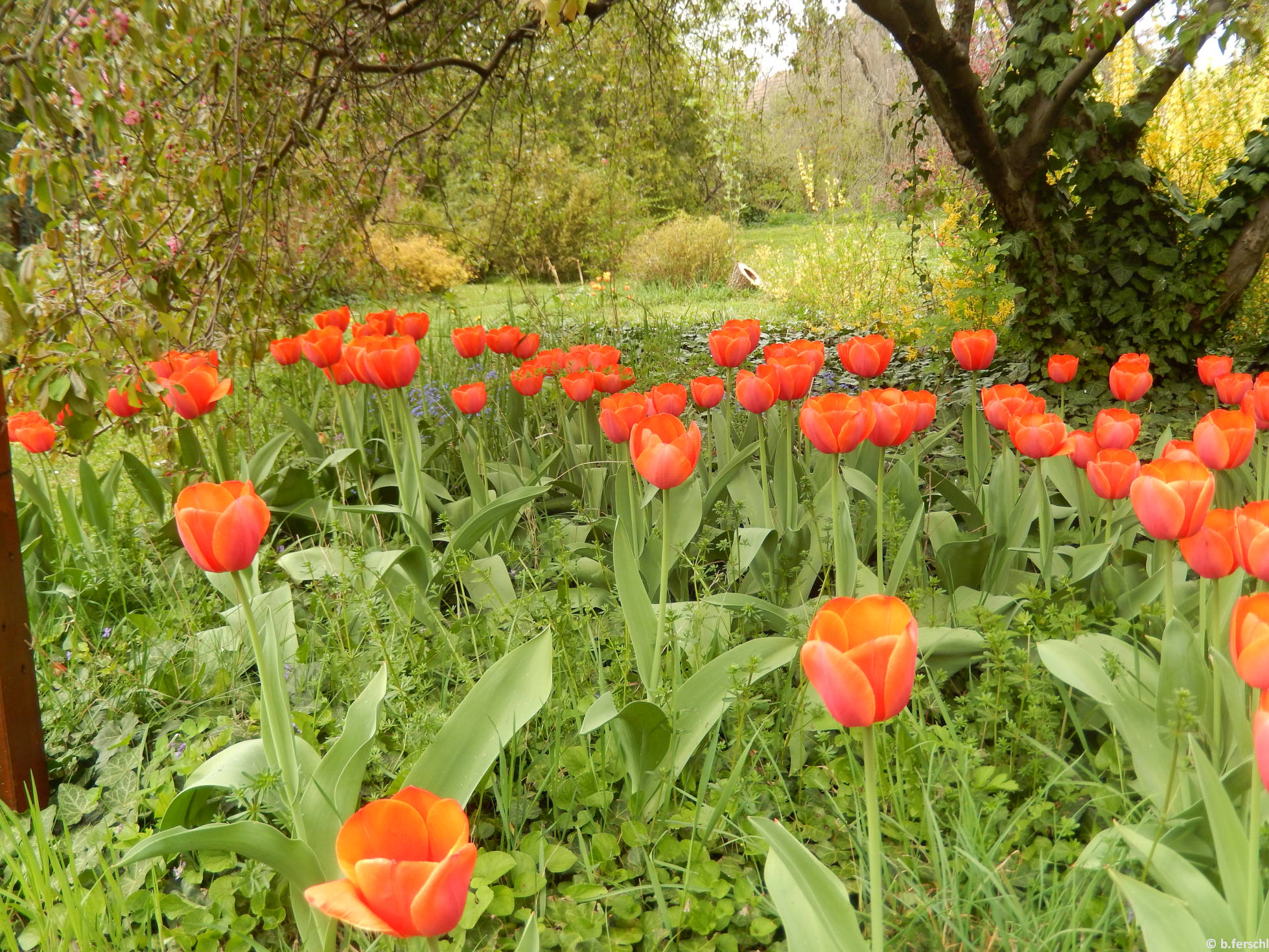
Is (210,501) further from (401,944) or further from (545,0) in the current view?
(545,0)

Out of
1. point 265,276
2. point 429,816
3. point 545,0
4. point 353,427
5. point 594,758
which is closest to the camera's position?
point 429,816

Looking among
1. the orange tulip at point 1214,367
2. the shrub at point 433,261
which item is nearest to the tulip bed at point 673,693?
the orange tulip at point 1214,367

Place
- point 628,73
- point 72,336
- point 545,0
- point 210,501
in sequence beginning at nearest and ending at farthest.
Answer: point 210,501
point 545,0
point 72,336
point 628,73

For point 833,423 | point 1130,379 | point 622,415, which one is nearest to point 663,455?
point 833,423

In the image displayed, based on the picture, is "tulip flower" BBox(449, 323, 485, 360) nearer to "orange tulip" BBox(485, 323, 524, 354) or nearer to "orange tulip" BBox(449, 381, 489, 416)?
"orange tulip" BBox(485, 323, 524, 354)

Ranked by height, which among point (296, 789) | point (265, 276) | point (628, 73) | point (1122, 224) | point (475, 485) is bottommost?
point (296, 789)

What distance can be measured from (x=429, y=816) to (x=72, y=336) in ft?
6.82

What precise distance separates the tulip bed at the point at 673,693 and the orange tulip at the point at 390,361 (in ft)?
0.04

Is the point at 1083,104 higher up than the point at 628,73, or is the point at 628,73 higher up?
the point at 628,73

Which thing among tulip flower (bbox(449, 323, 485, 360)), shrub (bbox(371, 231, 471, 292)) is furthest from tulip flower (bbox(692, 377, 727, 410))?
shrub (bbox(371, 231, 471, 292))

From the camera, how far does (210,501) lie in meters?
0.97

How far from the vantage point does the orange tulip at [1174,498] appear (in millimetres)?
1077

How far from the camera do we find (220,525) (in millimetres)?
932

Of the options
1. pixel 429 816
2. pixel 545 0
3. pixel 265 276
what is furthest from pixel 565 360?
pixel 429 816
